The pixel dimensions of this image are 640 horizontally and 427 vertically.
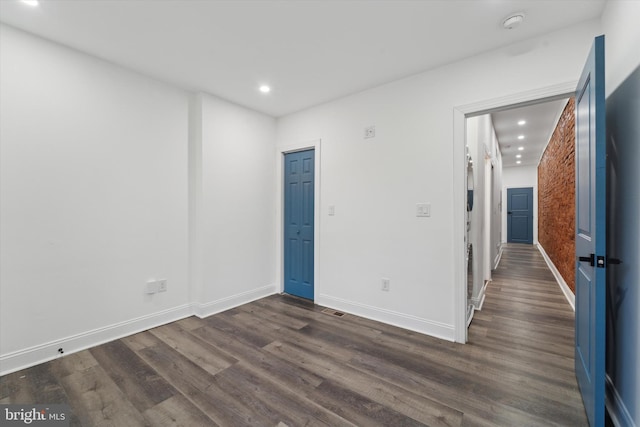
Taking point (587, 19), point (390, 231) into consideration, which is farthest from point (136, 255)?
point (587, 19)

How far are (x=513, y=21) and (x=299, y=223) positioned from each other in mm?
3030

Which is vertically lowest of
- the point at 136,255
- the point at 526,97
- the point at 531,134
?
the point at 136,255

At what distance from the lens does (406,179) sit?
290cm

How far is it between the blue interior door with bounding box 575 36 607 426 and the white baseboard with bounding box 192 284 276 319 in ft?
10.9

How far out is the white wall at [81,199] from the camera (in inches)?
84.7

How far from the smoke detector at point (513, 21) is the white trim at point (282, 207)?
7.10 feet

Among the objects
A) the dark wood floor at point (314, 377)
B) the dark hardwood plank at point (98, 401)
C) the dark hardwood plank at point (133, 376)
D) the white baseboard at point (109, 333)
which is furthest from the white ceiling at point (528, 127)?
the dark hardwood plank at point (98, 401)

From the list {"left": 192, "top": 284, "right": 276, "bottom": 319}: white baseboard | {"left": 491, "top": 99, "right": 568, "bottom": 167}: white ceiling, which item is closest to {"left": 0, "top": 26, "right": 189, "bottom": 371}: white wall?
{"left": 192, "top": 284, "right": 276, "bottom": 319}: white baseboard

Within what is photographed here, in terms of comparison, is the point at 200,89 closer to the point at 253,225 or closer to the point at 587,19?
the point at 253,225

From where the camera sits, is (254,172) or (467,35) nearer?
(467,35)

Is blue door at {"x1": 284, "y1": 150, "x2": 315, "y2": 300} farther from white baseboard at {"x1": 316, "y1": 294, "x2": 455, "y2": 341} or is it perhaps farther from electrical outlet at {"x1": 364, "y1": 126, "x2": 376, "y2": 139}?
electrical outlet at {"x1": 364, "y1": 126, "x2": 376, "y2": 139}

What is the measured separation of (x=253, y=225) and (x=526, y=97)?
10.7ft

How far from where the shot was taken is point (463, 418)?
164cm

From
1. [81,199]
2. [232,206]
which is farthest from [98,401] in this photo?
[232,206]
